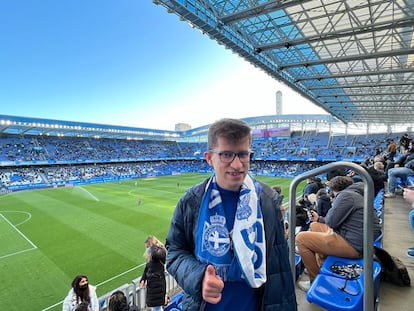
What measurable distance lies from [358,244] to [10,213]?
2328 cm

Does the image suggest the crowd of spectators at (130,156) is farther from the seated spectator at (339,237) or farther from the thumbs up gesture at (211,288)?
the thumbs up gesture at (211,288)

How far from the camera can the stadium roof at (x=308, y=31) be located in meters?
9.52

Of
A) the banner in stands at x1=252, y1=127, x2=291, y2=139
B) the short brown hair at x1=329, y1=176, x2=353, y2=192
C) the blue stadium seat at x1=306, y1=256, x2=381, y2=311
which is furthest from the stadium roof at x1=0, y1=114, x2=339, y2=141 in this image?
the blue stadium seat at x1=306, y1=256, x2=381, y2=311

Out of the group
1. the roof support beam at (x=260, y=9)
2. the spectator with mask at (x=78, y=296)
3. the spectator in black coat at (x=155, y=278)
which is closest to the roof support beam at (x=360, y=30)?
the roof support beam at (x=260, y=9)

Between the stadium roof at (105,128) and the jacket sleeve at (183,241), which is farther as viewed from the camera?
the stadium roof at (105,128)

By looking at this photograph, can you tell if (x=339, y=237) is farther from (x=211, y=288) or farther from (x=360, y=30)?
(x=360, y=30)

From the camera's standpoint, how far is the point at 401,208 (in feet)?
18.4

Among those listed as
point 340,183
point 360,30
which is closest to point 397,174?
point 340,183

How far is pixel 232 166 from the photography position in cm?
151

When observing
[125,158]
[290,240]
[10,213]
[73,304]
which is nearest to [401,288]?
[290,240]

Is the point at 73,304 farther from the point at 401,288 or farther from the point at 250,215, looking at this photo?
the point at 401,288

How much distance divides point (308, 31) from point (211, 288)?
14.4 m

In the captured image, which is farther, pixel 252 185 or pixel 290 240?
pixel 290 240

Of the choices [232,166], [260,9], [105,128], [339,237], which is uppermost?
[260,9]
